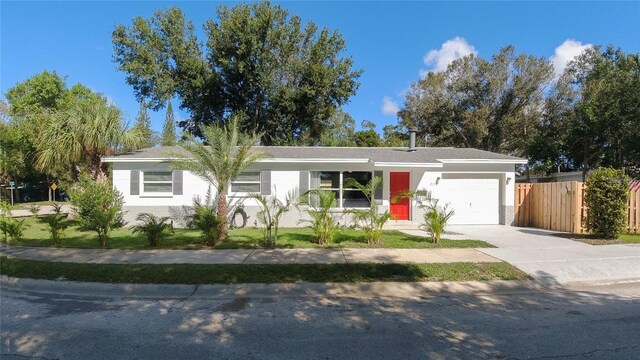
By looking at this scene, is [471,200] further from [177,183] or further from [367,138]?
[367,138]

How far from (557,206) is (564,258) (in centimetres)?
571

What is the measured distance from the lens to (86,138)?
49.3 feet

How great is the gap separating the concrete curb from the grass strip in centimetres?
20

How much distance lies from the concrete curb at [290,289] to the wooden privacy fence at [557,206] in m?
7.10

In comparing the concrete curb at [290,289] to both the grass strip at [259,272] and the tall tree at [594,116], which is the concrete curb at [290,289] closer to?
the grass strip at [259,272]

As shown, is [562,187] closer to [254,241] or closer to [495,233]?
[495,233]

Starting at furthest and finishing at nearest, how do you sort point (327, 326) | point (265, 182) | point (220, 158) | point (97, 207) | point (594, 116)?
point (594, 116) → point (265, 182) → point (97, 207) → point (220, 158) → point (327, 326)

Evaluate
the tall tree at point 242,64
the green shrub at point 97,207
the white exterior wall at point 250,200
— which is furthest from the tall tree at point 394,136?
the green shrub at point 97,207

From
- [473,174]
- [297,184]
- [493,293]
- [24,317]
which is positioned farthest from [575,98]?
→ [24,317]

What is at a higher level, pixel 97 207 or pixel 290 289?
pixel 97 207

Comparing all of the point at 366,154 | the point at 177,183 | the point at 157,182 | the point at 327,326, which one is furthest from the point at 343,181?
the point at 327,326

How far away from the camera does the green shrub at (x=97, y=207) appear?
1017cm

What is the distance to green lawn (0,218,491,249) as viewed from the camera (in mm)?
10203

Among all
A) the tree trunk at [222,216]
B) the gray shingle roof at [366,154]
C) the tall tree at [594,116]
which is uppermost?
the tall tree at [594,116]
